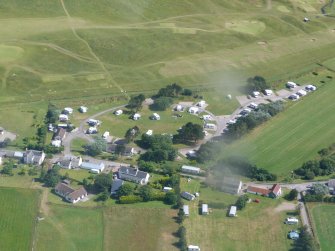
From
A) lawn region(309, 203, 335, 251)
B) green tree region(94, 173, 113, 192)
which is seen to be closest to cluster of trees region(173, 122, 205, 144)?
green tree region(94, 173, 113, 192)

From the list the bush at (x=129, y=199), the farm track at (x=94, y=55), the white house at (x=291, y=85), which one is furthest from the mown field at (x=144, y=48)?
the bush at (x=129, y=199)

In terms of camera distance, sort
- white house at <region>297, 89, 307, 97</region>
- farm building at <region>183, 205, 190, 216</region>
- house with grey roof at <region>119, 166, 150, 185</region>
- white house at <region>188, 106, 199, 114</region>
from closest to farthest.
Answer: farm building at <region>183, 205, 190, 216</region>, house with grey roof at <region>119, 166, 150, 185</region>, white house at <region>188, 106, 199, 114</region>, white house at <region>297, 89, 307, 97</region>

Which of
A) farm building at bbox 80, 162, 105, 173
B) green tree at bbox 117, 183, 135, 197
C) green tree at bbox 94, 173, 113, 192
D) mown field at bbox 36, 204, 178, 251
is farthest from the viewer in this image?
farm building at bbox 80, 162, 105, 173

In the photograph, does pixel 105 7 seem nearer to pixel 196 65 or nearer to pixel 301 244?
pixel 196 65

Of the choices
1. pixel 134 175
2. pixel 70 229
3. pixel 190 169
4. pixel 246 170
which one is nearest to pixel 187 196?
pixel 190 169

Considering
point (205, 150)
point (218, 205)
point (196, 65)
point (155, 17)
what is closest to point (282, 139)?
point (205, 150)

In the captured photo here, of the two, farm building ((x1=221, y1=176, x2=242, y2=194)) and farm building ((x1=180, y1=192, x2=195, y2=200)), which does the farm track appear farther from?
farm building ((x1=221, y1=176, x2=242, y2=194))

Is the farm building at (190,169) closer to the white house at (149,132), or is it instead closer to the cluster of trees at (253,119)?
the white house at (149,132)
